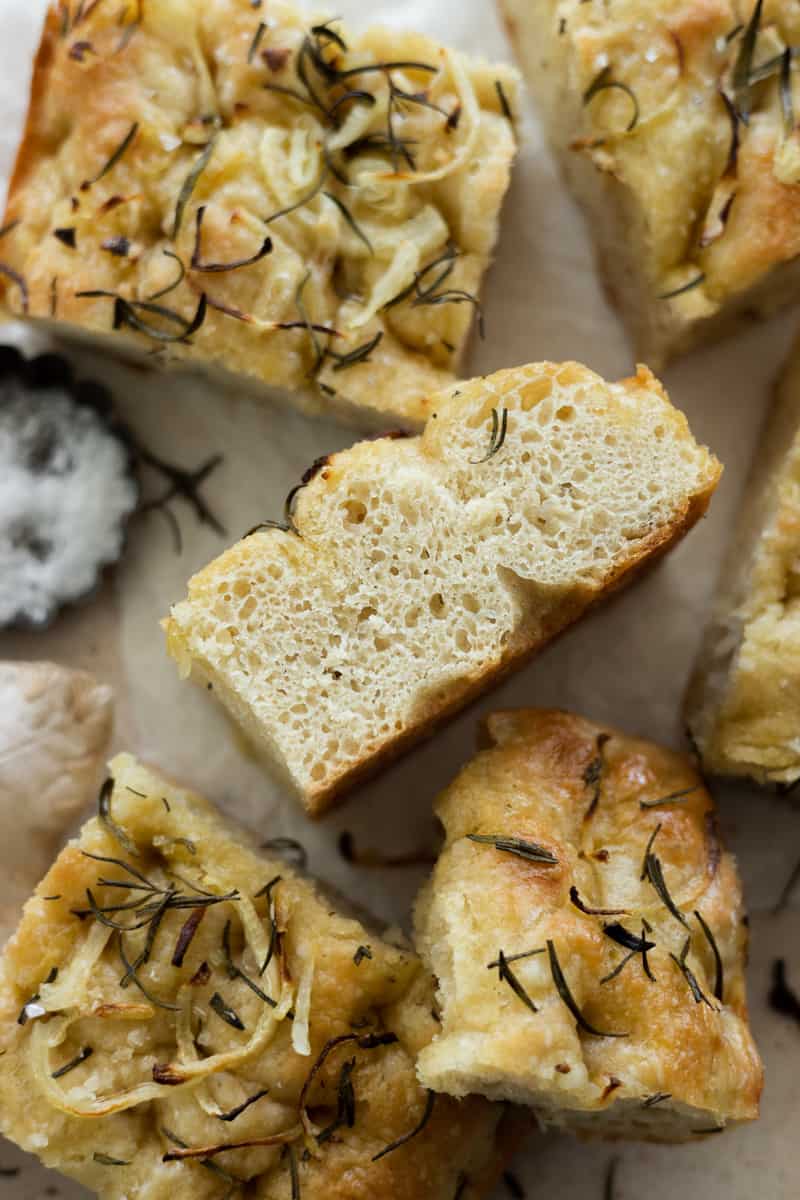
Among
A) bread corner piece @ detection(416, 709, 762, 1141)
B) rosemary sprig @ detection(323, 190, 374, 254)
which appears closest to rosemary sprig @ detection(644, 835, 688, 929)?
bread corner piece @ detection(416, 709, 762, 1141)

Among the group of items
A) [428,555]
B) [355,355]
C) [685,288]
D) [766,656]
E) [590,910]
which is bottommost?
[590,910]

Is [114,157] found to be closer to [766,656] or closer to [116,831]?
A: [116,831]

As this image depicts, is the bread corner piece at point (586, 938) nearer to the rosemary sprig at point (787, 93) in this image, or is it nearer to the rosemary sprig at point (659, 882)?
the rosemary sprig at point (659, 882)

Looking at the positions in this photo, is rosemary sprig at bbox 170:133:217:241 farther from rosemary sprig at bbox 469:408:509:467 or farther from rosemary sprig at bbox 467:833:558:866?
rosemary sprig at bbox 467:833:558:866

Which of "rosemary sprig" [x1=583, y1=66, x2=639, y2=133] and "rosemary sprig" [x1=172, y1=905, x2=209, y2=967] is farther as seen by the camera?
"rosemary sprig" [x1=583, y1=66, x2=639, y2=133]

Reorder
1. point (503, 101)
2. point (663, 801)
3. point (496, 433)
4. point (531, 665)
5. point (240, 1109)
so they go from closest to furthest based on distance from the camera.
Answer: point (496, 433)
point (240, 1109)
point (663, 801)
point (503, 101)
point (531, 665)

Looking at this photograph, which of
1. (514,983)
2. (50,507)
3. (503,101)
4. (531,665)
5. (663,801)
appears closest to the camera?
(514,983)

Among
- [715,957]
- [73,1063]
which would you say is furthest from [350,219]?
[73,1063]

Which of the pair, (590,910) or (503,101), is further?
(503,101)
